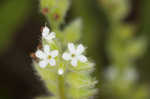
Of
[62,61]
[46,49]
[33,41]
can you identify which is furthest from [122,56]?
[46,49]

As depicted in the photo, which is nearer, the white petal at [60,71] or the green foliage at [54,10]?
the white petal at [60,71]

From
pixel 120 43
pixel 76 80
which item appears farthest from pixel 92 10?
pixel 76 80

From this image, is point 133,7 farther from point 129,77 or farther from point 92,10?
point 129,77

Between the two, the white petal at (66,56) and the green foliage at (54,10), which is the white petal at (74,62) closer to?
the white petal at (66,56)

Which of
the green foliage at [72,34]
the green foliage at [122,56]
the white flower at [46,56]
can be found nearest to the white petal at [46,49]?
the white flower at [46,56]

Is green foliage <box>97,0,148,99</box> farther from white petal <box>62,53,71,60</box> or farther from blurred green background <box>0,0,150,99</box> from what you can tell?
white petal <box>62,53,71,60</box>

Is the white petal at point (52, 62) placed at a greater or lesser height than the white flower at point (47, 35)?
lesser

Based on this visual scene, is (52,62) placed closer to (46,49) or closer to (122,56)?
(46,49)
